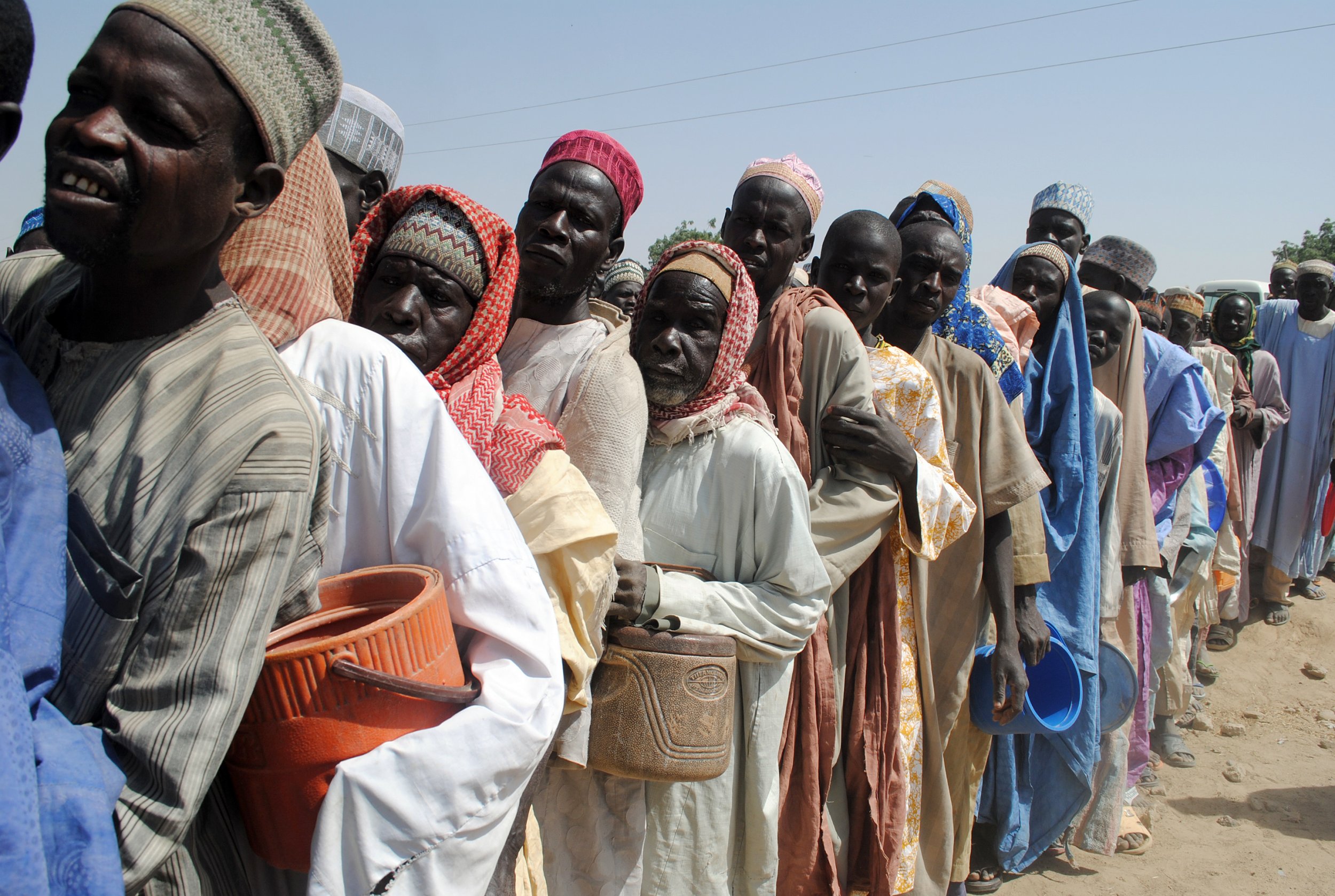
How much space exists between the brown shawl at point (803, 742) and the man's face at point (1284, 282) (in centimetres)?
1023

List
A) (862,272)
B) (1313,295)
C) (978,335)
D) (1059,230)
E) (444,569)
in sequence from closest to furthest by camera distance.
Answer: (444,569)
(862,272)
(978,335)
(1059,230)
(1313,295)

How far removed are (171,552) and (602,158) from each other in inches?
85.1

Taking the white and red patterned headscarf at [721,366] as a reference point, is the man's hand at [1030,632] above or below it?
below

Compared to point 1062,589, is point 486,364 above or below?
above

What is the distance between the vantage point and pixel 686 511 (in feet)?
8.96

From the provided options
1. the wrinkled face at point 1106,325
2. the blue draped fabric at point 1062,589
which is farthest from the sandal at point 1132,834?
the wrinkled face at point 1106,325

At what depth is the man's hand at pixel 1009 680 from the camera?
12.2 feet

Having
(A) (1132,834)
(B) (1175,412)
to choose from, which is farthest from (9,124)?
(B) (1175,412)

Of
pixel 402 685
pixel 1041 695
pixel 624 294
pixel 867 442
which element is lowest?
pixel 1041 695

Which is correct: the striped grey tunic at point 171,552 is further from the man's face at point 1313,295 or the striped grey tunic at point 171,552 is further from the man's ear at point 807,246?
the man's face at point 1313,295

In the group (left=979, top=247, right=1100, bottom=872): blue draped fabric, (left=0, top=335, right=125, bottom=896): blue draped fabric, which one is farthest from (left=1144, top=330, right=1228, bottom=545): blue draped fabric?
(left=0, top=335, right=125, bottom=896): blue draped fabric

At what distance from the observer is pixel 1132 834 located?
5090mm

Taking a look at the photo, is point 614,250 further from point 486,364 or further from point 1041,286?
point 1041,286

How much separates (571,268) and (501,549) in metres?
1.55
